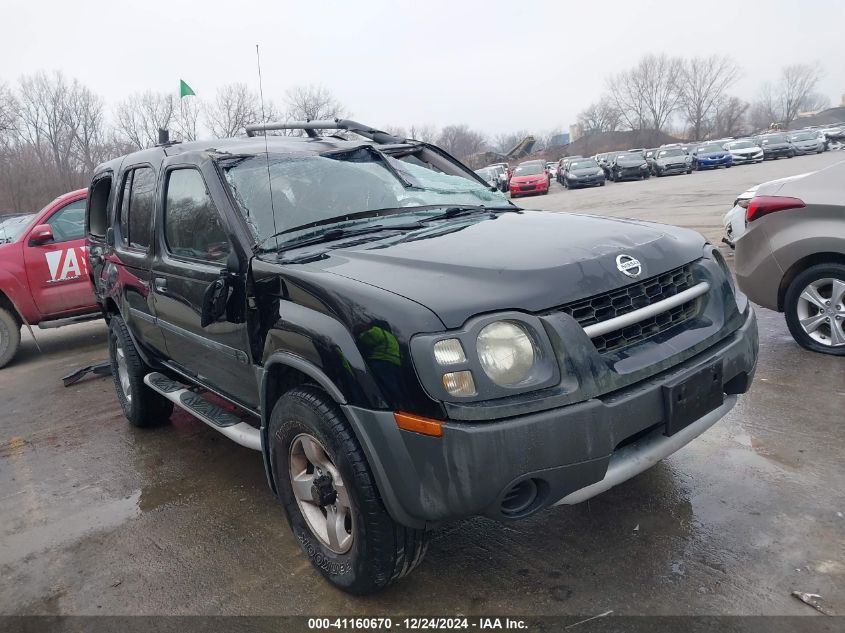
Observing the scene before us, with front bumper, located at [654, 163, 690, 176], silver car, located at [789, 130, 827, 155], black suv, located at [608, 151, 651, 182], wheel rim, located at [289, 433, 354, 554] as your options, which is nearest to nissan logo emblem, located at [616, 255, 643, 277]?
wheel rim, located at [289, 433, 354, 554]

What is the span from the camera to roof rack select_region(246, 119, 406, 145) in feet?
13.2

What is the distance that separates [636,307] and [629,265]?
16 centimetres

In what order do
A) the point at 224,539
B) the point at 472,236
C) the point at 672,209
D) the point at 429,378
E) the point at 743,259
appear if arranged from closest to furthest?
the point at 429,378
the point at 472,236
the point at 224,539
the point at 743,259
the point at 672,209

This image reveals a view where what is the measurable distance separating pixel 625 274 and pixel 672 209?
14.9 m

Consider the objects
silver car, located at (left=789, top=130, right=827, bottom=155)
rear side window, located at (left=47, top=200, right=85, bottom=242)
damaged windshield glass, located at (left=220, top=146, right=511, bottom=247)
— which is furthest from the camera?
silver car, located at (left=789, top=130, right=827, bottom=155)

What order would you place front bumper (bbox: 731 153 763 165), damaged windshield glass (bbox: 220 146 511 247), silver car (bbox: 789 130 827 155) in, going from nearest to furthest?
1. damaged windshield glass (bbox: 220 146 511 247)
2. front bumper (bbox: 731 153 763 165)
3. silver car (bbox: 789 130 827 155)

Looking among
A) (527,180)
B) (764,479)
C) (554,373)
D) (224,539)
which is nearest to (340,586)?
(224,539)

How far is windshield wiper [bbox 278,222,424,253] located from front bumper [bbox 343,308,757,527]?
0.97 metres

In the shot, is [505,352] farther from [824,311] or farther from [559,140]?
[559,140]

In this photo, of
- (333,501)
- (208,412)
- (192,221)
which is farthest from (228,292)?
(333,501)

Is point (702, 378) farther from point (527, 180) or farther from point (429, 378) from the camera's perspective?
point (527, 180)

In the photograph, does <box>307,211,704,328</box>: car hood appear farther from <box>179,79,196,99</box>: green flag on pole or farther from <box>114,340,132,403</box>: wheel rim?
<box>114,340,132,403</box>: wheel rim

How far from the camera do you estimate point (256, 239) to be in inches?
122

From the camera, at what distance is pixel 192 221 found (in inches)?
140
